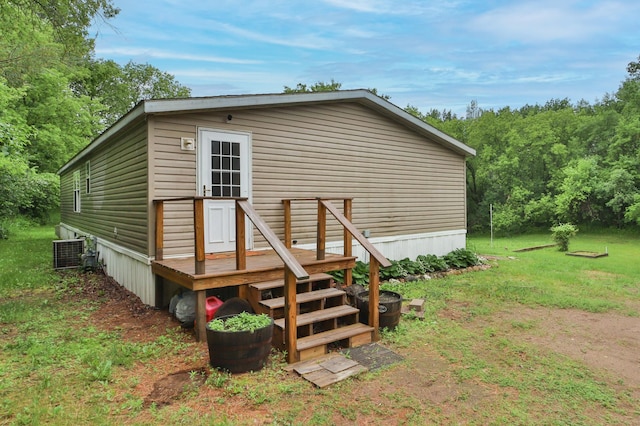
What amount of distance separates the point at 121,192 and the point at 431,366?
591 centimetres

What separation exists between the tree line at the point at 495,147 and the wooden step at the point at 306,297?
1253cm

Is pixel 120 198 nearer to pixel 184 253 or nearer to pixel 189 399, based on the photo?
pixel 184 253

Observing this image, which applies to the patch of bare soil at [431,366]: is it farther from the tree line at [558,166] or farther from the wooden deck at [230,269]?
the tree line at [558,166]

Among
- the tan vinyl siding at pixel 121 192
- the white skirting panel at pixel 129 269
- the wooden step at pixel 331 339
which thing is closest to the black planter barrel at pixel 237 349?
the wooden step at pixel 331 339

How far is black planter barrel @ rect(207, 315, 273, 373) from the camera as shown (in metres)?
3.38

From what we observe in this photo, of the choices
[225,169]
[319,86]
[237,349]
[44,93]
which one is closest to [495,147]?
[319,86]

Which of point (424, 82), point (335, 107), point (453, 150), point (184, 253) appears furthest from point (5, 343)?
point (424, 82)

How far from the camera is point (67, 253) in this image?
896cm

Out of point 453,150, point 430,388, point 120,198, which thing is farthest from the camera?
point 453,150

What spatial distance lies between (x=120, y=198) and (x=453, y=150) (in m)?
7.99

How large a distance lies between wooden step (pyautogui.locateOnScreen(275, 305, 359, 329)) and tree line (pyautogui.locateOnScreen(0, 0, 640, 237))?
1297 centimetres

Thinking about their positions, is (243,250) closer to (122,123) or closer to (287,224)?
(287,224)

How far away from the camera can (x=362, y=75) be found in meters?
31.0

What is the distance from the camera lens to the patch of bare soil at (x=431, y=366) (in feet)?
9.63
